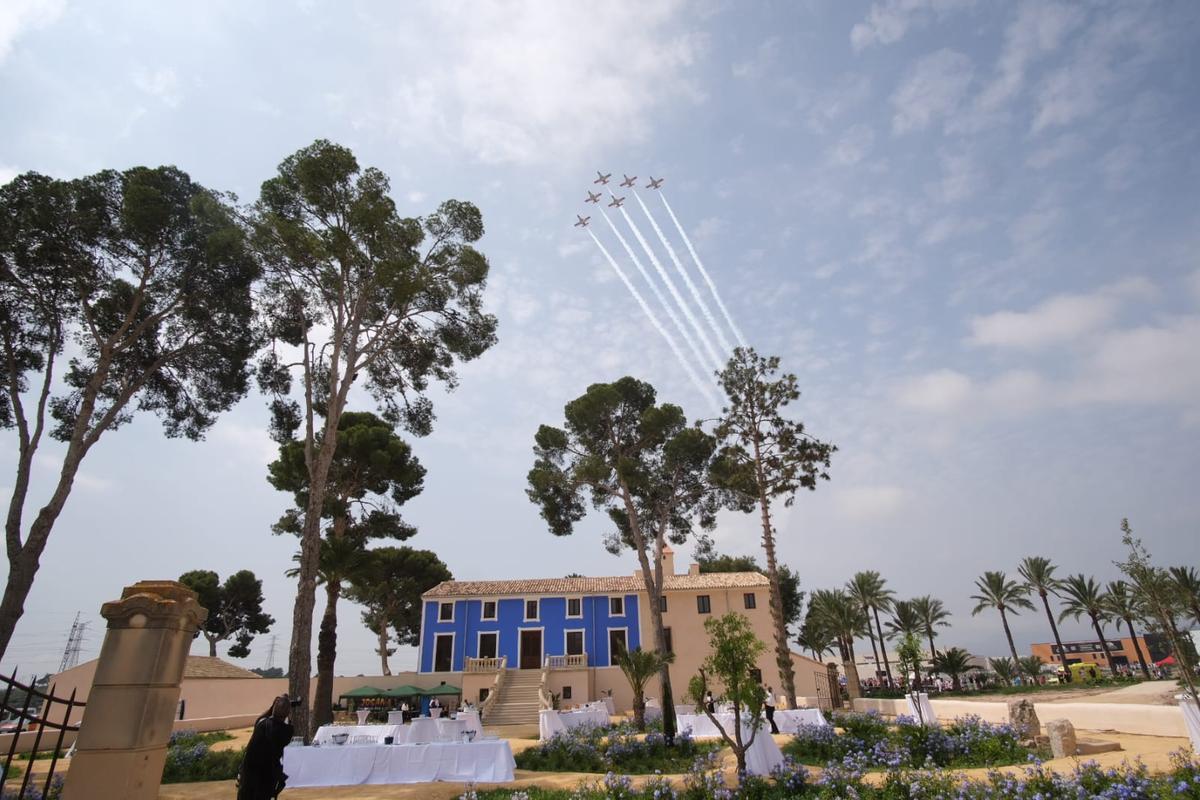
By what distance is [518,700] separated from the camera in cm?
3153

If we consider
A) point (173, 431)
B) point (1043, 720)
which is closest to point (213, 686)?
point (173, 431)

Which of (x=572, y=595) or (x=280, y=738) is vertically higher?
(x=572, y=595)


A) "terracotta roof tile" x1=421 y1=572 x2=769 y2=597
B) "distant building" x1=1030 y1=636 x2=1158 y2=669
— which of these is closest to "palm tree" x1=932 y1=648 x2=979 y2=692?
"terracotta roof tile" x1=421 y1=572 x2=769 y2=597

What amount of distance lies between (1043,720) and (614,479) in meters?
16.8

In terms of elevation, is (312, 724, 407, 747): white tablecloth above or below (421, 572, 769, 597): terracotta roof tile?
below

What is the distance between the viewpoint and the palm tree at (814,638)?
49250 mm

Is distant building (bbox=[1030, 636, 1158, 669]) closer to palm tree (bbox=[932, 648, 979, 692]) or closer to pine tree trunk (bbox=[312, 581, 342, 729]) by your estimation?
palm tree (bbox=[932, 648, 979, 692])

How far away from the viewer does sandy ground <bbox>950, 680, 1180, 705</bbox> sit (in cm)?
2340

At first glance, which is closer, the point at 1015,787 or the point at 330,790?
the point at 1015,787

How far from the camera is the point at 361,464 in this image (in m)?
26.6

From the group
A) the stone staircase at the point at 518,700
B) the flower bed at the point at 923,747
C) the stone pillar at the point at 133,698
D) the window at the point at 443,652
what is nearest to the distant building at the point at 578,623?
the window at the point at 443,652

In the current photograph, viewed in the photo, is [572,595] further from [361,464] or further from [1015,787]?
Result: [1015,787]

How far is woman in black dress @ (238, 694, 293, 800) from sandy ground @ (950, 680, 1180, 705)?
839 inches

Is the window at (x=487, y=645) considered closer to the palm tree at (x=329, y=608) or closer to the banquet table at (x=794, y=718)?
the palm tree at (x=329, y=608)
